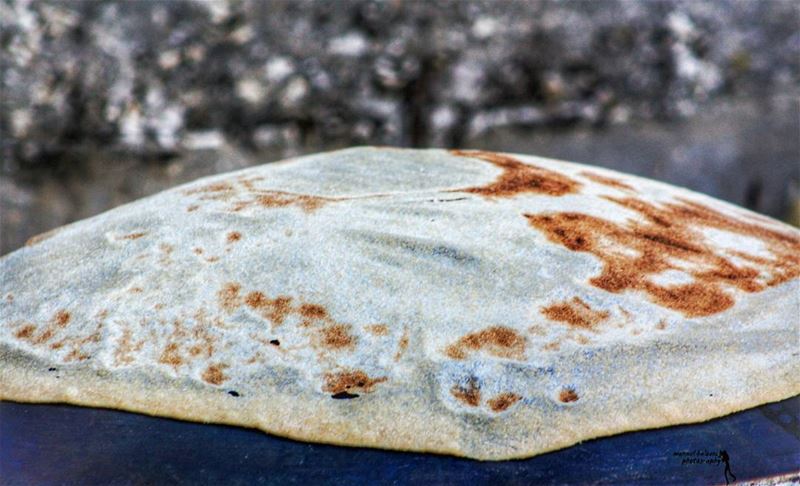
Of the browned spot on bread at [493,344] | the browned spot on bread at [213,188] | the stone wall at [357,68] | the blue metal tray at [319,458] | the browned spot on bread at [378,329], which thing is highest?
the stone wall at [357,68]

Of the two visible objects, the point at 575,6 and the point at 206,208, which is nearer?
the point at 206,208

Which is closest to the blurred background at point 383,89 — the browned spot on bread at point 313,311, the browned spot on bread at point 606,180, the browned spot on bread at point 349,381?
the browned spot on bread at point 606,180

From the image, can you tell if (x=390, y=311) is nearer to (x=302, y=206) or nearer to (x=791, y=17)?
(x=302, y=206)

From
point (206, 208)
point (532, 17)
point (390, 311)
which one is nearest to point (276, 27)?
point (532, 17)

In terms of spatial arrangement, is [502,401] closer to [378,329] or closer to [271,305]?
[378,329]

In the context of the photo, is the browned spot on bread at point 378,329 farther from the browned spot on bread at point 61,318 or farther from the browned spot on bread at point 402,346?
the browned spot on bread at point 61,318

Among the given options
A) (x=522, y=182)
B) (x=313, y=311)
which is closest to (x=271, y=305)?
(x=313, y=311)
